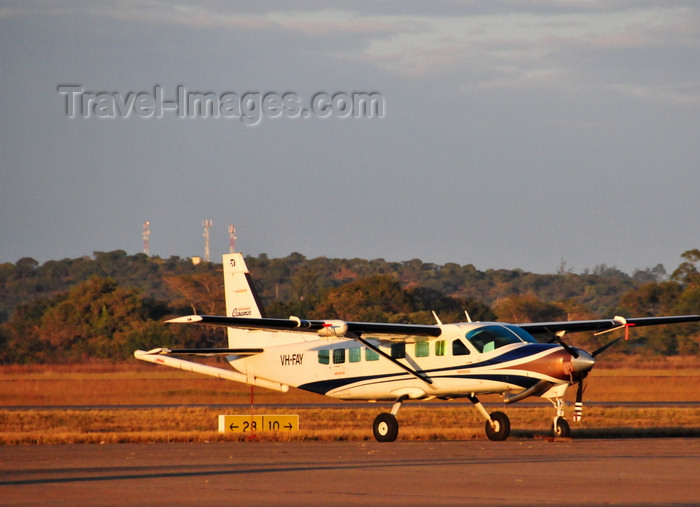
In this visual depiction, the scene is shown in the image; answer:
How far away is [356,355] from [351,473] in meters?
8.51

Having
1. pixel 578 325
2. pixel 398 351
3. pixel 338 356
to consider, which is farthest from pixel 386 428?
pixel 578 325

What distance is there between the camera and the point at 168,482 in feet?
45.9

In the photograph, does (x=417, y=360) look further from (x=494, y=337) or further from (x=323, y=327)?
(x=323, y=327)

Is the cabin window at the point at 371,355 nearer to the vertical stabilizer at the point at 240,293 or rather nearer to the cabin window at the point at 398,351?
the cabin window at the point at 398,351

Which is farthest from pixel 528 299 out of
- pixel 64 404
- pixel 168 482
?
pixel 168 482

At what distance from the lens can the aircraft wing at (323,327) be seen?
20.9m

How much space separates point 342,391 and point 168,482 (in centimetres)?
1010

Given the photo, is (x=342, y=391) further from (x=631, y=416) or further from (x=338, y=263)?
(x=338, y=263)

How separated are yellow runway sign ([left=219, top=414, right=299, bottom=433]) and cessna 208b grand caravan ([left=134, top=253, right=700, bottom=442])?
1.15 m

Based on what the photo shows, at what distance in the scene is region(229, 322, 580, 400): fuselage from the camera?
69.3 feet

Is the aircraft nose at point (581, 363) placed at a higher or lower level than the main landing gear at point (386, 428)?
higher

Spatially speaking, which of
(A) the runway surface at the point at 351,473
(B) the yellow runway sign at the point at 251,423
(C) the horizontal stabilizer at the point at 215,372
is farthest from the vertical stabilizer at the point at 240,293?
(A) the runway surface at the point at 351,473

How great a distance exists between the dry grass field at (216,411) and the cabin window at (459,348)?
6.62ft

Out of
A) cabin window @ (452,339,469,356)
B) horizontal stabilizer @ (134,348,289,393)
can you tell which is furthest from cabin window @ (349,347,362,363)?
horizontal stabilizer @ (134,348,289,393)
